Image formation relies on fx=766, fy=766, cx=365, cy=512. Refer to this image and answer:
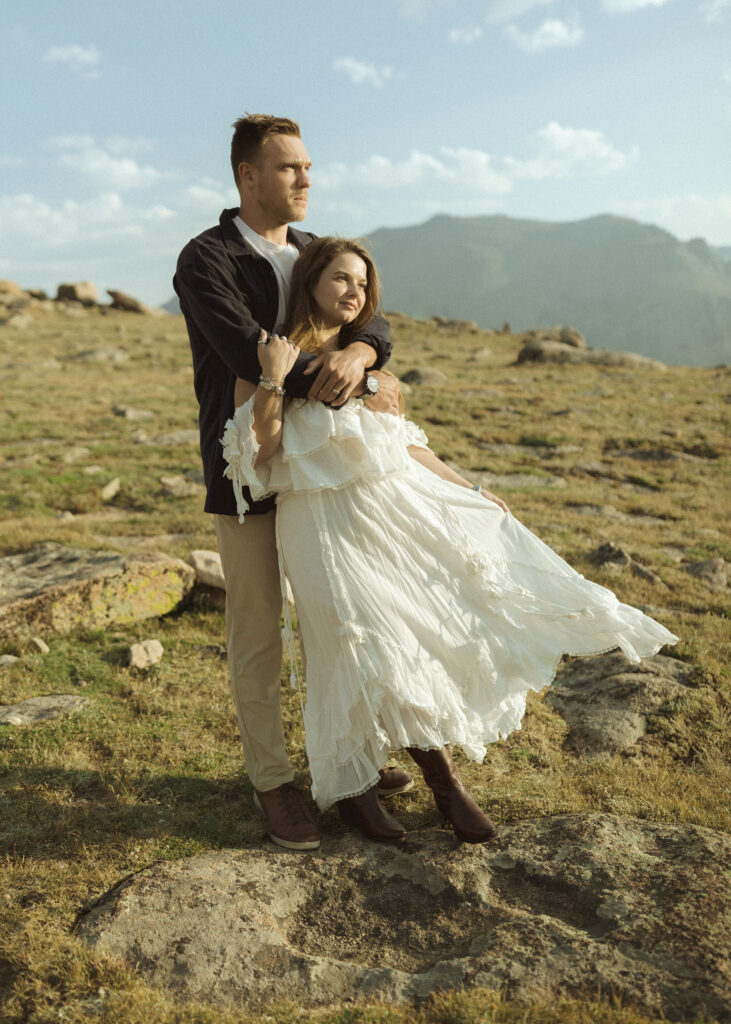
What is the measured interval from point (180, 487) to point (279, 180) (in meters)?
7.03

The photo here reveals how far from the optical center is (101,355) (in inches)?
889

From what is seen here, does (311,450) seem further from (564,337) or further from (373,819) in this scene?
(564,337)

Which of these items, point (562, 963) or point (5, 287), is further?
point (5, 287)

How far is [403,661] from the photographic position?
2.91 meters

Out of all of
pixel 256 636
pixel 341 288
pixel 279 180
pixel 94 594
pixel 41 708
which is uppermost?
pixel 279 180

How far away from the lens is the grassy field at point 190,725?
255cm

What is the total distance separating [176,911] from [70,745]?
5.19 feet

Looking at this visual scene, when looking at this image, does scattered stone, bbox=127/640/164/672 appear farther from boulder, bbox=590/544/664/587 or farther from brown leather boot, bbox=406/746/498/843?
boulder, bbox=590/544/664/587

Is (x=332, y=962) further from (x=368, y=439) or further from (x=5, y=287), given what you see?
(x=5, y=287)

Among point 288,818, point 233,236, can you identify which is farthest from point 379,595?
point 233,236

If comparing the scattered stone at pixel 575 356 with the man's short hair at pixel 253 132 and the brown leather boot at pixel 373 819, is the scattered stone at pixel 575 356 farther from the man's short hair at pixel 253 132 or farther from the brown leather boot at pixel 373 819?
the brown leather boot at pixel 373 819

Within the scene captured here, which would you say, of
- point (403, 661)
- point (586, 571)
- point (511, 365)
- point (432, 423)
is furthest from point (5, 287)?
point (403, 661)

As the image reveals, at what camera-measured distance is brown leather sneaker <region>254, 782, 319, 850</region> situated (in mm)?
3203

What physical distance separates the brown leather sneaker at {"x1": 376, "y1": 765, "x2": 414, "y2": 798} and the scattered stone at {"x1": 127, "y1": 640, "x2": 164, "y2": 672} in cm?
204
